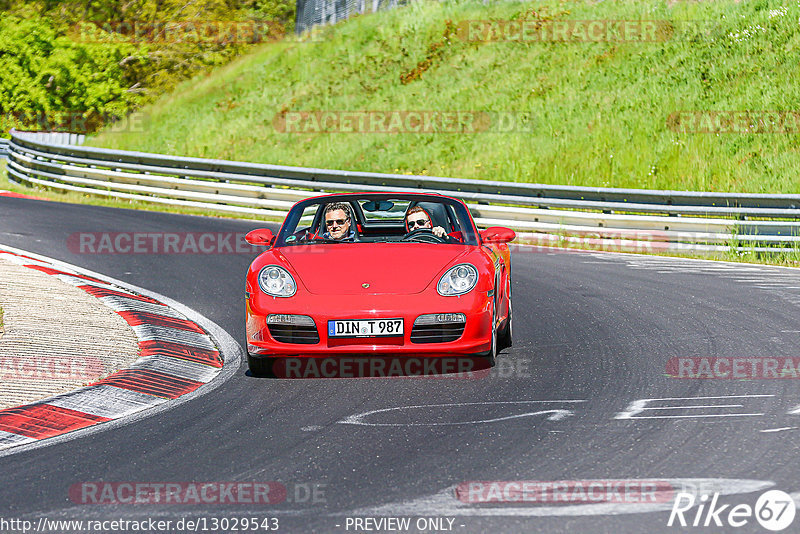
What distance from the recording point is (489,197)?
60.5 feet

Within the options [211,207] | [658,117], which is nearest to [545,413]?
[211,207]

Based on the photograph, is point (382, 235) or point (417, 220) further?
point (382, 235)

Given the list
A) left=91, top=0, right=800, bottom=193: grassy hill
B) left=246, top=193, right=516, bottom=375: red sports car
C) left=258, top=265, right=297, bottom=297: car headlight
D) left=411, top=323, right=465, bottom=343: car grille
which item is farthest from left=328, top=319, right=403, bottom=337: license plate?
left=91, top=0, right=800, bottom=193: grassy hill

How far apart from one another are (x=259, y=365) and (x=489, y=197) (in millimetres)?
11308

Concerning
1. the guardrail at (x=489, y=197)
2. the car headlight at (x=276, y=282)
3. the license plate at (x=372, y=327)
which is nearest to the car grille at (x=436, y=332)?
the license plate at (x=372, y=327)

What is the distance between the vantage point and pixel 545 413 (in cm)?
625

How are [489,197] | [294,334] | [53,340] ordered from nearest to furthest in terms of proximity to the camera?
[294,334] < [53,340] < [489,197]

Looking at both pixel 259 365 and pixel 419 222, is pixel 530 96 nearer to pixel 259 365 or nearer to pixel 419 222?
pixel 419 222

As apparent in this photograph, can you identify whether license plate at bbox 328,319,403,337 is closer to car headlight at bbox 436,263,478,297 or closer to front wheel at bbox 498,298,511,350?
car headlight at bbox 436,263,478,297

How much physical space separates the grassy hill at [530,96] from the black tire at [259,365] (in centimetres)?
1554

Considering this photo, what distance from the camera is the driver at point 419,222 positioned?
333 inches

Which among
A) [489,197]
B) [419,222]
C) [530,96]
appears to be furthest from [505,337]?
[530,96]

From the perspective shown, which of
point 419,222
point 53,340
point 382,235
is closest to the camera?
point 53,340

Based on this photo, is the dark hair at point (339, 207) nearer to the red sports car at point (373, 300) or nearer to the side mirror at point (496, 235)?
the red sports car at point (373, 300)
